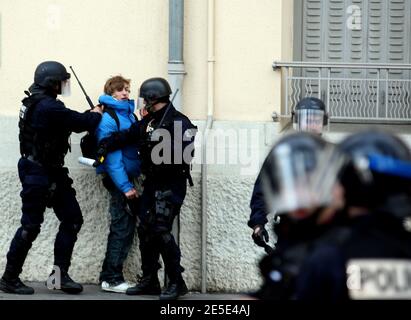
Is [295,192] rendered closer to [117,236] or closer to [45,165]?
[45,165]

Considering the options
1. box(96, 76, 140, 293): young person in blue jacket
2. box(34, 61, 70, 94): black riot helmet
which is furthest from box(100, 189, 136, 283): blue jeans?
box(34, 61, 70, 94): black riot helmet

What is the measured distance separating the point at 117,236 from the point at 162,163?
34.0 inches

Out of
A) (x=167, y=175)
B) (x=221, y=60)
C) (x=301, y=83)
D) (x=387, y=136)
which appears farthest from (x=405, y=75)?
(x=387, y=136)

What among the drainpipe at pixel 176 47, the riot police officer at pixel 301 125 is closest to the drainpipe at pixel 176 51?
the drainpipe at pixel 176 47

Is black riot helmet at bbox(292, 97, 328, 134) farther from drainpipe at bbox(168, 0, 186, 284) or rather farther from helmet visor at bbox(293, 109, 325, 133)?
drainpipe at bbox(168, 0, 186, 284)

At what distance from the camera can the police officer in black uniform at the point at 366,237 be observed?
3936 millimetres

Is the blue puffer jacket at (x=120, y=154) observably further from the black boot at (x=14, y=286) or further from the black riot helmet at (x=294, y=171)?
the black riot helmet at (x=294, y=171)

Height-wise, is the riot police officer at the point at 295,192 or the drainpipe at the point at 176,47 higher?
the drainpipe at the point at 176,47

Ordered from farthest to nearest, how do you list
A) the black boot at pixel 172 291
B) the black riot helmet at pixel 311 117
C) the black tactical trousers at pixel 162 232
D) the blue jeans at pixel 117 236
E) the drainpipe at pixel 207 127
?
the drainpipe at pixel 207 127 → the blue jeans at pixel 117 236 → the black boot at pixel 172 291 → the black tactical trousers at pixel 162 232 → the black riot helmet at pixel 311 117

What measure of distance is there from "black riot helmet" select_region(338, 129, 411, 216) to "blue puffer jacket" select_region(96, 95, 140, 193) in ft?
17.4

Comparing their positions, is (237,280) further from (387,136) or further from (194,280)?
(387,136)

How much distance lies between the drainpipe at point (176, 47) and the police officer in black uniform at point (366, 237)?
560 centimetres
